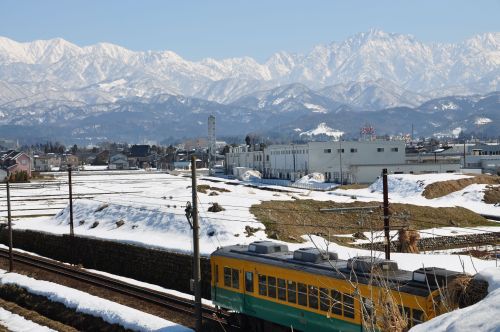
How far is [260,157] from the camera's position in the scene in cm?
13625

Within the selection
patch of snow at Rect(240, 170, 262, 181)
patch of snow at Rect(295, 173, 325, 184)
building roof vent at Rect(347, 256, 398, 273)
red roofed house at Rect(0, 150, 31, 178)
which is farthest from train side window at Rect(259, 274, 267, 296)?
red roofed house at Rect(0, 150, 31, 178)

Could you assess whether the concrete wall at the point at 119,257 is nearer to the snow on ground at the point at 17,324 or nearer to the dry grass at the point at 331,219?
the dry grass at the point at 331,219

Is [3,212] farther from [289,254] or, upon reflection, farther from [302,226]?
[289,254]

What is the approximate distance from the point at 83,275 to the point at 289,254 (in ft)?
64.1

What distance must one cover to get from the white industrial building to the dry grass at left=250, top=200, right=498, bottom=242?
41575 millimetres

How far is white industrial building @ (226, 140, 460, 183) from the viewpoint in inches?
3900

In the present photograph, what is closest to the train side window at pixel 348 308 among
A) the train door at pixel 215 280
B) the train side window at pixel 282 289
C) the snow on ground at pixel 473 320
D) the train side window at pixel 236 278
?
the train side window at pixel 282 289

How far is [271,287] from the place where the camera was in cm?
2053

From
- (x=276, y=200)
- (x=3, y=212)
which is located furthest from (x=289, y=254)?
(x=3, y=212)

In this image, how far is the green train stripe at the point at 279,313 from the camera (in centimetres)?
1798

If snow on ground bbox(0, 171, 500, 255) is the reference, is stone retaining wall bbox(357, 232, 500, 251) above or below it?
below

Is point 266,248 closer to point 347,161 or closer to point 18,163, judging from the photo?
point 347,161

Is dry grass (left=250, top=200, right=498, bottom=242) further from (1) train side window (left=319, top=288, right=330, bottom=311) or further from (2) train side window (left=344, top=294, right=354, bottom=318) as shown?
(2) train side window (left=344, top=294, right=354, bottom=318)

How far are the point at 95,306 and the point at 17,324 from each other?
3.51 m
